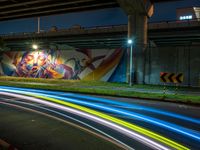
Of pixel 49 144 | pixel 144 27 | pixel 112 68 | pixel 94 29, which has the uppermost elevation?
pixel 94 29

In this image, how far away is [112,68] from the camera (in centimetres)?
2828

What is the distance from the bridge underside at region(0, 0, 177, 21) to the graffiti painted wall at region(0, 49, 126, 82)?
8.32 m

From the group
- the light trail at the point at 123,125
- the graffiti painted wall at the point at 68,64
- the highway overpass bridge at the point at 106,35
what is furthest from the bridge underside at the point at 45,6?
the light trail at the point at 123,125

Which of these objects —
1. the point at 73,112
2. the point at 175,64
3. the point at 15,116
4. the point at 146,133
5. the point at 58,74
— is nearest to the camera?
the point at 146,133

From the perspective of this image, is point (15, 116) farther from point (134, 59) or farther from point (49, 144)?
point (134, 59)

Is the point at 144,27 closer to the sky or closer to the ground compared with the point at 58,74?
closer to the sky

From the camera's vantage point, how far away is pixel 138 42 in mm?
26500

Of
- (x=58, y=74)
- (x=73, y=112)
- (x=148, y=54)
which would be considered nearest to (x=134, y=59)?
(x=148, y=54)

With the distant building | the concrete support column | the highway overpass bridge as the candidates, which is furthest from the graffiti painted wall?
the distant building

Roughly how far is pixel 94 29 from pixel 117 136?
1679 inches

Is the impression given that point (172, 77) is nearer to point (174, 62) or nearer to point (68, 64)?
point (174, 62)

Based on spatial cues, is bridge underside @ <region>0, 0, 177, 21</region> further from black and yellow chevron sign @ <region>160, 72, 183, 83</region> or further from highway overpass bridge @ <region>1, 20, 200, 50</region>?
black and yellow chevron sign @ <region>160, 72, 183, 83</region>

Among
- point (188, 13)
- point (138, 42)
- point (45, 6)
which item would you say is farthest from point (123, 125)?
point (188, 13)

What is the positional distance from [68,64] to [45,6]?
13.3 m
